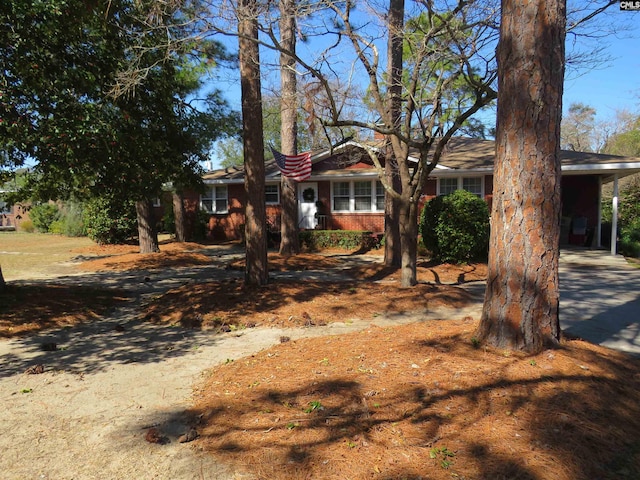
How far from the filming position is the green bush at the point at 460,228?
1184 centimetres

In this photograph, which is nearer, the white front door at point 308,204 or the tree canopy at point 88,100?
the tree canopy at point 88,100

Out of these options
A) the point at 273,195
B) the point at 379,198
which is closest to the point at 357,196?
the point at 379,198

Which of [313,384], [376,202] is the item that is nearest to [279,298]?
[313,384]

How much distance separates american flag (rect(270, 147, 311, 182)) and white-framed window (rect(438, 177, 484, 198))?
6.06 m

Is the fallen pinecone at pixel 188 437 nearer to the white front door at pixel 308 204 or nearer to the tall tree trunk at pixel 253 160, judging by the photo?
the tall tree trunk at pixel 253 160

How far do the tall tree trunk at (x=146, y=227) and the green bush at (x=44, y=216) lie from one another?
1921 cm

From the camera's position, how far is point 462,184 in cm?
1702

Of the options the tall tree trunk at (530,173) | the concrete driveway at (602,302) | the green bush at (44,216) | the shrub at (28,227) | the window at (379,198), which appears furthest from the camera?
the shrub at (28,227)

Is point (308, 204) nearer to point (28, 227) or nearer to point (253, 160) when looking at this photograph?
point (253, 160)

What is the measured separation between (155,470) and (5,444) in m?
1.29

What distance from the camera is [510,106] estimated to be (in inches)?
162

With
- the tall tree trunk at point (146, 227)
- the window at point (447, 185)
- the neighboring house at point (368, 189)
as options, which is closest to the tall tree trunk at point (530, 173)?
the neighboring house at point (368, 189)

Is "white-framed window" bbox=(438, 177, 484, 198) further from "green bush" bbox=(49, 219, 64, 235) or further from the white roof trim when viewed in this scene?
"green bush" bbox=(49, 219, 64, 235)

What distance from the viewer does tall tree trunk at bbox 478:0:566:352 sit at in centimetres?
401
